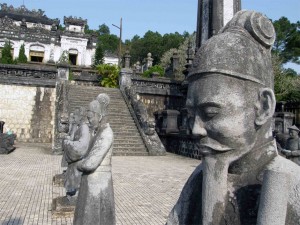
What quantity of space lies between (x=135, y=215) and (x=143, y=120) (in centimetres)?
1092

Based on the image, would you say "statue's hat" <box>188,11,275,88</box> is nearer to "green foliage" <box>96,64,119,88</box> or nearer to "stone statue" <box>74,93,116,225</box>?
"stone statue" <box>74,93,116,225</box>

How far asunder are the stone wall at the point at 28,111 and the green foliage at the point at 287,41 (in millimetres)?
23701

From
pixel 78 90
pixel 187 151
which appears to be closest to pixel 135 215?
pixel 187 151

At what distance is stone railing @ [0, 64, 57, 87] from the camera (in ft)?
63.8

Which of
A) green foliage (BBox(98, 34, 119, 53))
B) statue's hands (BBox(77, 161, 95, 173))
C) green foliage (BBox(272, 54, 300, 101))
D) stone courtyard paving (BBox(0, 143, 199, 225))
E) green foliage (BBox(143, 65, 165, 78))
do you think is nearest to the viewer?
statue's hands (BBox(77, 161, 95, 173))

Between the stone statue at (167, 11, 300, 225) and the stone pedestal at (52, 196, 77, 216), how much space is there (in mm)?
4629

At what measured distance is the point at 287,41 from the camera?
34562mm

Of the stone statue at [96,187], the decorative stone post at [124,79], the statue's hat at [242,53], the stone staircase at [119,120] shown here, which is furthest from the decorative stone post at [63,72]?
the statue's hat at [242,53]

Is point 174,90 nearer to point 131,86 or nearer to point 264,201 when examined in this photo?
point 131,86

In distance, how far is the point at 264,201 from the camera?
1.40 meters

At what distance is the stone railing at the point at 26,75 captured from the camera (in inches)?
765

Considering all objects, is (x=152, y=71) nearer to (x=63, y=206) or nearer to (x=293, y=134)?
(x=293, y=134)

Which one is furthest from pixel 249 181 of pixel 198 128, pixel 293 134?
pixel 293 134

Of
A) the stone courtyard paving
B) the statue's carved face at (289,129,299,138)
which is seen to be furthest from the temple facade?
the statue's carved face at (289,129,299,138)
